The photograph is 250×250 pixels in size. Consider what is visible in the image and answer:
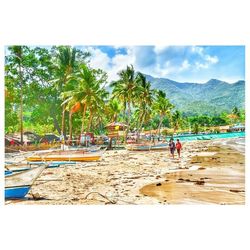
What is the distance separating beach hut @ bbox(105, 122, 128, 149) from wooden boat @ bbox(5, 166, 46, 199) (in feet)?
4.62

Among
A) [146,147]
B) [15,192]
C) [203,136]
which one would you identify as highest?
[203,136]

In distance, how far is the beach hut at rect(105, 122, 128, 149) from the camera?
676cm

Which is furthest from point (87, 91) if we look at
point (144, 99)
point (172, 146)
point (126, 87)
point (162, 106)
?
point (172, 146)

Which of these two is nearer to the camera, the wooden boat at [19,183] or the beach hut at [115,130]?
the wooden boat at [19,183]

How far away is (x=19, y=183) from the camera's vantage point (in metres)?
6.20

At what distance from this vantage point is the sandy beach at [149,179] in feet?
19.9

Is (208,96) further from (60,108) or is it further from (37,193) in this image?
(37,193)

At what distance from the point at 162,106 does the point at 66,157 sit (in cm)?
188

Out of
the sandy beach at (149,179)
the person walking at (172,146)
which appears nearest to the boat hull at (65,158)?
the sandy beach at (149,179)

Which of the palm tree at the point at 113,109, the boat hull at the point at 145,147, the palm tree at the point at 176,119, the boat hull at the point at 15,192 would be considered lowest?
the boat hull at the point at 15,192

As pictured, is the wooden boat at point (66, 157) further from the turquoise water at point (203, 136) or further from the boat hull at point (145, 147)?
the turquoise water at point (203, 136)

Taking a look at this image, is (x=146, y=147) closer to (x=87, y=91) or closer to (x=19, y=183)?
(x=87, y=91)

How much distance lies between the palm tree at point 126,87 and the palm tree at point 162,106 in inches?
17.6
